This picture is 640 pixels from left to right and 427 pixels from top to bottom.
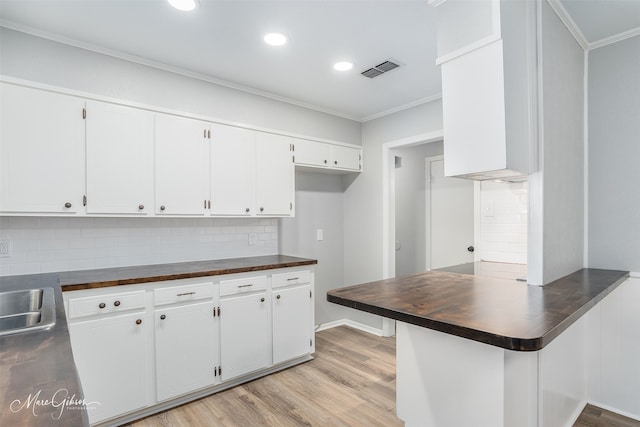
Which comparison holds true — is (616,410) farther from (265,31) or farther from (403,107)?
(265,31)

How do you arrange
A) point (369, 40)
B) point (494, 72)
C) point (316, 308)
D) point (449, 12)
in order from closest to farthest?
point (494, 72), point (449, 12), point (369, 40), point (316, 308)

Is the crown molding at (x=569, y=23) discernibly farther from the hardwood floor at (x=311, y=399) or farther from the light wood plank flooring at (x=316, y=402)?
the hardwood floor at (x=311, y=399)

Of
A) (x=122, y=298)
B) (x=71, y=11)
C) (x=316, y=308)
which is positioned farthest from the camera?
(x=316, y=308)

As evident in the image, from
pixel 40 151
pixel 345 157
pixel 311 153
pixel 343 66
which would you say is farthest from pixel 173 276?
pixel 345 157

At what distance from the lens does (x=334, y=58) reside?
8.59 feet

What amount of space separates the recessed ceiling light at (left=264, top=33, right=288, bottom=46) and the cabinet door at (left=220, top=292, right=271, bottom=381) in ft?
6.20

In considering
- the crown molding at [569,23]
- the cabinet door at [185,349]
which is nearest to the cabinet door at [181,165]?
the cabinet door at [185,349]

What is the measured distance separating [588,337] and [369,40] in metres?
2.55

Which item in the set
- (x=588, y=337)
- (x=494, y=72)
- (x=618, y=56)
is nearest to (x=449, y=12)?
(x=494, y=72)

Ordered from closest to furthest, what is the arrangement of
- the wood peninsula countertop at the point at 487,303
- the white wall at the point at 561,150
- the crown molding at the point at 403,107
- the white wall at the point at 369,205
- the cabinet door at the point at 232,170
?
the wood peninsula countertop at the point at 487,303 < the white wall at the point at 561,150 < the cabinet door at the point at 232,170 < the crown molding at the point at 403,107 < the white wall at the point at 369,205

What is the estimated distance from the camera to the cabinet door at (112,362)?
80.4 inches

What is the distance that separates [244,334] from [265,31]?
2210 mm

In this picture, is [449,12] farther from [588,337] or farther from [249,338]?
[249,338]

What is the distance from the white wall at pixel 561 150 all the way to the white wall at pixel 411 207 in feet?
7.29
